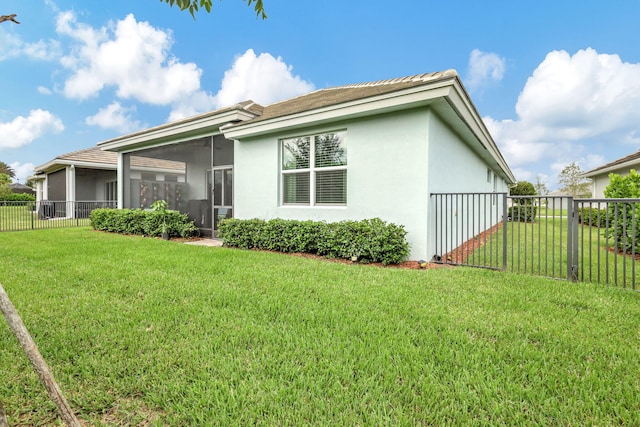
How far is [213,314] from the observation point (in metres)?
3.06

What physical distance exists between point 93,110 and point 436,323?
21.1 m

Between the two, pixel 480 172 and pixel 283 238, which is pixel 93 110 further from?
pixel 480 172

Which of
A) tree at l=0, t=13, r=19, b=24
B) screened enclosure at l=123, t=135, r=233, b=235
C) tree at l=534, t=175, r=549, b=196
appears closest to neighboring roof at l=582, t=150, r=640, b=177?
screened enclosure at l=123, t=135, r=233, b=235

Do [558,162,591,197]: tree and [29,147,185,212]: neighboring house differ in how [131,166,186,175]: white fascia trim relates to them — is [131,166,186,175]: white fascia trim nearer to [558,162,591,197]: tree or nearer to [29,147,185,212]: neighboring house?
[29,147,185,212]: neighboring house

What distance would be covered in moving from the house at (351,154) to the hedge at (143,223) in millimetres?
536

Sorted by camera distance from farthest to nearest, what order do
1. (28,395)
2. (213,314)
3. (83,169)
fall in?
(83,169), (213,314), (28,395)

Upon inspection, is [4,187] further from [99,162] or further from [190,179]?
[190,179]

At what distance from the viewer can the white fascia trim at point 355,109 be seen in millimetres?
5078

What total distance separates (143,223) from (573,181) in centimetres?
3987

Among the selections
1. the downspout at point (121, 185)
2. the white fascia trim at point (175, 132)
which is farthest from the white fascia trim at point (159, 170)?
the white fascia trim at point (175, 132)

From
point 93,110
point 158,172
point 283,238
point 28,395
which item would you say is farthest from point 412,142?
point 93,110

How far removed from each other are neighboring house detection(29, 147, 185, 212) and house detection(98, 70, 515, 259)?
20.1 ft

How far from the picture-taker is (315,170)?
7.05 m

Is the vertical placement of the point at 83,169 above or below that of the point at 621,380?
above
